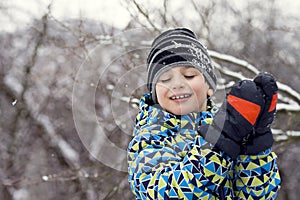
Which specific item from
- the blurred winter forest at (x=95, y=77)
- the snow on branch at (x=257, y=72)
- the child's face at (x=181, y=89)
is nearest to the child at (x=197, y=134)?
the child's face at (x=181, y=89)

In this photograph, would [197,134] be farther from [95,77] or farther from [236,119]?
[95,77]

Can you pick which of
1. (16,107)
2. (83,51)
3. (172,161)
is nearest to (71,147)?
(16,107)

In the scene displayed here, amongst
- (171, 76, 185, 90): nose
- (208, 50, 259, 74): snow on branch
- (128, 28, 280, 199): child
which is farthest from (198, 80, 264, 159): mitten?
(208, 50, 259, 74): snow on branch

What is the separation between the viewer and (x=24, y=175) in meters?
6.33

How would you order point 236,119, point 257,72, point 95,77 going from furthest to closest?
point 257,72 < point 95,77 < point 236,119

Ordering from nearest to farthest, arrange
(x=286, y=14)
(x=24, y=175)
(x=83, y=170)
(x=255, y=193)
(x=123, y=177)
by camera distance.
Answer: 1. (x=255, y=193)
2. (x=286, y=14)
3. (x=123, y=177)
4. (x=83, y=170)
5. (x=24, y=175)

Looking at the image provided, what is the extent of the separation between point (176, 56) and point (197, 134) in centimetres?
24

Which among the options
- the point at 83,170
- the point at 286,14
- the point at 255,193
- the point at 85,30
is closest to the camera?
the point at 255,193

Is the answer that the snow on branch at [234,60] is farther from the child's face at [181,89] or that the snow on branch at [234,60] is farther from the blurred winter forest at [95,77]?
the child's face at [181,89]

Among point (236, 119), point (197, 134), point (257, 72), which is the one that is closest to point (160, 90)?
point (197, 134)

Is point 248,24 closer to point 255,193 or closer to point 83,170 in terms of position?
point 83,170

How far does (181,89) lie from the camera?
3.34 ft

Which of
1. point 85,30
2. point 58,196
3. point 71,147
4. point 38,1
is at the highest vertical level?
point 38,1

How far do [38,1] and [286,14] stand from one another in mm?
3250
